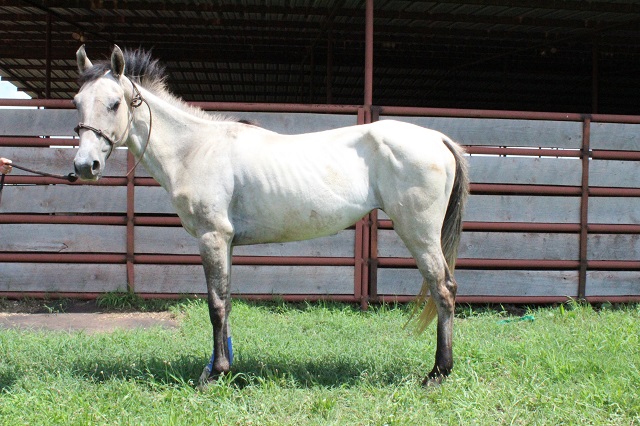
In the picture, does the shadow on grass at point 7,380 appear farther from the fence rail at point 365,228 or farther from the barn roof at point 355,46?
the barn roof at point 355,46

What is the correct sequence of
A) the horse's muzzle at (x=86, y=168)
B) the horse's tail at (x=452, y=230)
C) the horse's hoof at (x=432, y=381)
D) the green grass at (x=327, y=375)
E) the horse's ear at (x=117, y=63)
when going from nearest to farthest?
the green grass at (x=327, y=375)
the horse's muzzle at (x=86, y=168)
the horse's ear at (x=117, y=63)
the horse's hoof at (x=432, y=381)
the horse's tail at (x=452, y=230)

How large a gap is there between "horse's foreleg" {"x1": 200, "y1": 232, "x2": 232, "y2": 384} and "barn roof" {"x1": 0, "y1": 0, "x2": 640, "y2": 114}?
17.4 feet

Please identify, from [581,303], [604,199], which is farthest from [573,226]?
[581,303]

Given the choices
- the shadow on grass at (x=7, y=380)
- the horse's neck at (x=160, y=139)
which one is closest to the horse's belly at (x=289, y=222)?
the horse's neck at (x=160, y=139)

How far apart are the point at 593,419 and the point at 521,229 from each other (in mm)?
3115

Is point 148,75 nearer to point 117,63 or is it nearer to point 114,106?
point 117,63

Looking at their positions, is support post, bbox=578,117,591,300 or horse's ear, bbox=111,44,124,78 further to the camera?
support post, bbox=578,117,591,300

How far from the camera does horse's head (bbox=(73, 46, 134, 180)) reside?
3363 mm

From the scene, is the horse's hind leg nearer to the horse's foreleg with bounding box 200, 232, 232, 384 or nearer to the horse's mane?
the horse's foreleg with bounding box 200, 232, 232, 384

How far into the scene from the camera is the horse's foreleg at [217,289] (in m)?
3.59

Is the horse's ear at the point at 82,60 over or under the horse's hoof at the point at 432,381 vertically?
over

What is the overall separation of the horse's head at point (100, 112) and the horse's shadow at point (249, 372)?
1.38 meters

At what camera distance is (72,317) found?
5637 millimetres

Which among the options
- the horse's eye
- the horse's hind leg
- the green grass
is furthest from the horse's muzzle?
the horse's hind leg
